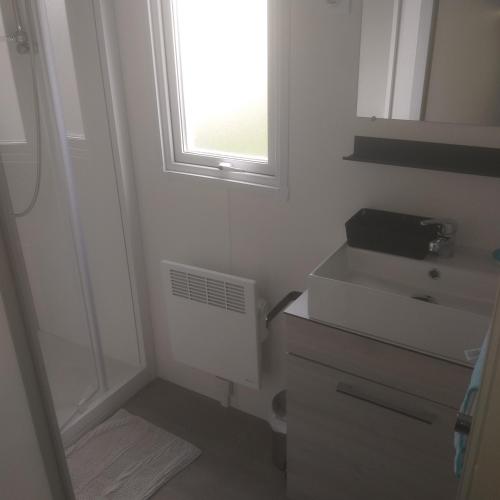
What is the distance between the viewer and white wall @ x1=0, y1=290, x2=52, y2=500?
952mm

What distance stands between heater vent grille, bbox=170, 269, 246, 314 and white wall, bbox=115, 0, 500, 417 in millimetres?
113

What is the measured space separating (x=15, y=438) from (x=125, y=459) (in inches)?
50.7

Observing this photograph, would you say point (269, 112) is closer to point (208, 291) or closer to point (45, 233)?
point (208, 291)

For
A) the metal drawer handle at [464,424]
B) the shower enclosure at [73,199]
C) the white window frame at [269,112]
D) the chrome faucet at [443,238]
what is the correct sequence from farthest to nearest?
the shower enclosure at [73,199]
the white window frame at [269,112]
the chrome faucet at [443,238]
the metal drawer handle at [464,424]

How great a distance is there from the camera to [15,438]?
Result: 39.7 inches

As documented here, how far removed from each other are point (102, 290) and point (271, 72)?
1350 mm

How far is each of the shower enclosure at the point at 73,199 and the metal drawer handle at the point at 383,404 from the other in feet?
3.71

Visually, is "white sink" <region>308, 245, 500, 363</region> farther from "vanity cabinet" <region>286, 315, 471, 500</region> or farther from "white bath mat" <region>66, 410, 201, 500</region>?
"white bath mat" <region>66, 410, 201, 500</region>

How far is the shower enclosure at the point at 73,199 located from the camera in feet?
6.51

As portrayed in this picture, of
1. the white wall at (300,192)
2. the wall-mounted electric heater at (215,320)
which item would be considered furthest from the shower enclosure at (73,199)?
the wall-mounted electric heater at (215,320)

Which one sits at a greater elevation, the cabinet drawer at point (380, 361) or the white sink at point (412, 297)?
the white sink at point (412, 297)

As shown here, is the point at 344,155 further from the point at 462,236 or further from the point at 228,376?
the point at 228,376

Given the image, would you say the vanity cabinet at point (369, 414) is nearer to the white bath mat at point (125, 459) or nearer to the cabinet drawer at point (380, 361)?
the cabinet drawer at point (380, 361)

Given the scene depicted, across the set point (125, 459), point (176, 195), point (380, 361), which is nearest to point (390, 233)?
point (380, 361)
